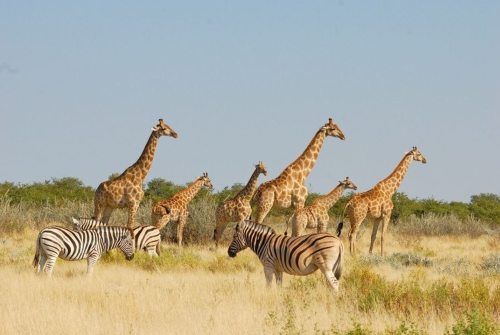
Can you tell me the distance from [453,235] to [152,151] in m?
14.3

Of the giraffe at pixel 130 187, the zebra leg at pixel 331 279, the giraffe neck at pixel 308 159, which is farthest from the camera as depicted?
the giraffe neck at pixel 308 159

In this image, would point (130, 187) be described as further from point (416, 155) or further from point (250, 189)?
point (416, 155)

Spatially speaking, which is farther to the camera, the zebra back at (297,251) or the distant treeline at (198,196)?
the distant treeline at (198,196)

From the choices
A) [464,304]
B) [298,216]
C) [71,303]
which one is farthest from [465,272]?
[71,303]

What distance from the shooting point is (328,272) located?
1165 centimetres

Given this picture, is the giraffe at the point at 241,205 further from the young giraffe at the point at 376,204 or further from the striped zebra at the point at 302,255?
the striped zebra at the point at 302,255

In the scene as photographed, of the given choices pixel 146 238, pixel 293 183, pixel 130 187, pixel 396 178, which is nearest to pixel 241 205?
pixel 293 183

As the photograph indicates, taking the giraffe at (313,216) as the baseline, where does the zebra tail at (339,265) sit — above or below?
below

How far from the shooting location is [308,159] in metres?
19.1

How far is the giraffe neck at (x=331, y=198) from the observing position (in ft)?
63.4

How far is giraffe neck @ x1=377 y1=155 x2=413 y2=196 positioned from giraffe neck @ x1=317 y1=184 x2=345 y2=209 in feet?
4.90

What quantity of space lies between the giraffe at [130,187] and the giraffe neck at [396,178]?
5.79 m

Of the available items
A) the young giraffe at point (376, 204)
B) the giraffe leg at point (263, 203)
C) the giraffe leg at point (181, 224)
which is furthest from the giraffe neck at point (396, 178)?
the giraffe leg at point (181, 224)

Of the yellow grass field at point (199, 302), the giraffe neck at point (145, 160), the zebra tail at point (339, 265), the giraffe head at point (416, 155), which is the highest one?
the giraffe head at point (416, 155)
